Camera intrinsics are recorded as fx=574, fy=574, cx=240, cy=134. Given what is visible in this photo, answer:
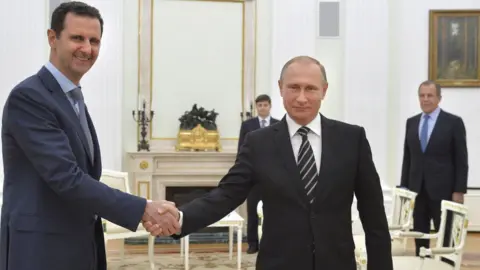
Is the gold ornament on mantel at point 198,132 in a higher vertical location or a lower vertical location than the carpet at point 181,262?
higher

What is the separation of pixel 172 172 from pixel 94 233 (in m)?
5.66

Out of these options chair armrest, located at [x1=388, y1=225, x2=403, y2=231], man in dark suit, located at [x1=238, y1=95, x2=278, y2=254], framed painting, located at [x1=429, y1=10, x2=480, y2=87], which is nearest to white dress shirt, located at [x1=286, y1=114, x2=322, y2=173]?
chair armrest, located at [x1=388, y1=225, x2=403, y2=231]

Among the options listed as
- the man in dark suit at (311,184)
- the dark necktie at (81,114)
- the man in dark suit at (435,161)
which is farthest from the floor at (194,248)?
the man in dark suit at (311,184)

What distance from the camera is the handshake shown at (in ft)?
7.82

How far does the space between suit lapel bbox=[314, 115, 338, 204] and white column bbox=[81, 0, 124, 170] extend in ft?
18.7

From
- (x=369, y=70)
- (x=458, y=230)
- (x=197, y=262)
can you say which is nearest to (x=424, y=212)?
(x=458, y=230)

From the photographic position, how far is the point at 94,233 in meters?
2.17

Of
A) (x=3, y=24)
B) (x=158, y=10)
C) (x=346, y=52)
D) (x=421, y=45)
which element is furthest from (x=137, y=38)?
(x=421, y=45)

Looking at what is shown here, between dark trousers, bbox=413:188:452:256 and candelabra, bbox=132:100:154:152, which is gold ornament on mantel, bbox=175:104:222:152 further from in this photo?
dark trousers, bbox=413:188:452:256

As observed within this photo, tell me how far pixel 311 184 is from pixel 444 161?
140 inches

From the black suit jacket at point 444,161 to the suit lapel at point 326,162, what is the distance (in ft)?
11.1

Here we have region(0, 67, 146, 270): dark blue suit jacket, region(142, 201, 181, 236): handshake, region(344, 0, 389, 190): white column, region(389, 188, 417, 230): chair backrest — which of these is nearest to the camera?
region(0, 67, 146, 270): dark blue suit jacket

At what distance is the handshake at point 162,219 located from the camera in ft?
7.82

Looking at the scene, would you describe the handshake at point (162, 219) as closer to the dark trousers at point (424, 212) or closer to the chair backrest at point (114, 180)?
the dark trousers at point (424, 212)
